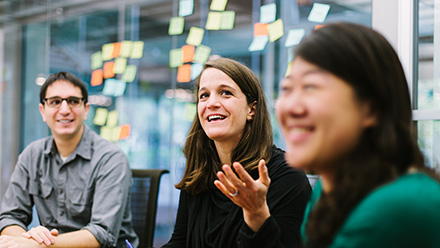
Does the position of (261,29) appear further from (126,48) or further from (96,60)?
(96,60)

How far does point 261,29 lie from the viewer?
126 inches

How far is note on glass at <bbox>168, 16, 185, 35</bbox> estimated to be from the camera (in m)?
3.73

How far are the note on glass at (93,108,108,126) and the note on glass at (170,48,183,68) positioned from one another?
793 mm

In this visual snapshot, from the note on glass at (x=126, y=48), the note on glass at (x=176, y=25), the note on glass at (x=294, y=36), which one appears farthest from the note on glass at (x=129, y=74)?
the note on glass at (x=294, y=36)

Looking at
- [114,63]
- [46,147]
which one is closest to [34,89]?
[114,63]

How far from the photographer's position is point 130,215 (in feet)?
7.18

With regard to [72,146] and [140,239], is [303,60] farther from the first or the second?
[72,146]

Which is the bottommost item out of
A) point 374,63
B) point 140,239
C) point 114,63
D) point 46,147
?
point 140,239

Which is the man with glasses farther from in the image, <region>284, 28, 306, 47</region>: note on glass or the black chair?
<region>284, 28, 306, 47</region>: note on glass

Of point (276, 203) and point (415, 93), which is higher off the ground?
point (415, 93)

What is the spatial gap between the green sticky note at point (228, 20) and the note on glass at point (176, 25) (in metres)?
0.41

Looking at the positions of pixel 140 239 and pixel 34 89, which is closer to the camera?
pixel 140 239

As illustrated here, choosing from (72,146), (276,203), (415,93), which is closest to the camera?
(276,203)

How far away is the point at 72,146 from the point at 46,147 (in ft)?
0.50
